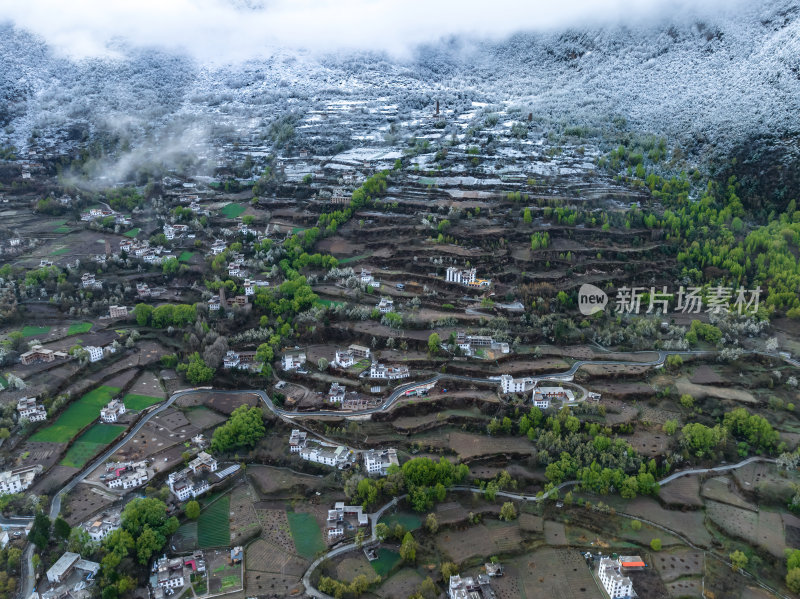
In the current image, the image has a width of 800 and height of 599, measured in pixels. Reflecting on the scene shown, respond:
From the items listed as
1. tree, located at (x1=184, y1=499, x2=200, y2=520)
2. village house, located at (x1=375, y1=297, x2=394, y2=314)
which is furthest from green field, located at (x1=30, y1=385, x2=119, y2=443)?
village house, located at (x1=375, y1=297, x2=394, y2=314)

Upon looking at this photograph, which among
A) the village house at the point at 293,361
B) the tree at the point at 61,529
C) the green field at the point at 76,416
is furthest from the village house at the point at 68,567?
the village house at the point at 293,361

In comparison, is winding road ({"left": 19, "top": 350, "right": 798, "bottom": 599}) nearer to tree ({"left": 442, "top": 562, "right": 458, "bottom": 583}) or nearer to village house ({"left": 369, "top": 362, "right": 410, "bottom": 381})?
village house ({"left": 369, "top": 362, "right": 410, "bottom": 381})

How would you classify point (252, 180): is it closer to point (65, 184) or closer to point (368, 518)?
point (65, 184)

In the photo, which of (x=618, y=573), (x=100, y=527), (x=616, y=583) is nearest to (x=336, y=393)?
(x=100, y=527)

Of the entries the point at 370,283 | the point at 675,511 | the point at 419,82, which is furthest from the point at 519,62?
the point at 675,511

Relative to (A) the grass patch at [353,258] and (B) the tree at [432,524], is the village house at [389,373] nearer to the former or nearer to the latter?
(B) the tree at [432,524]

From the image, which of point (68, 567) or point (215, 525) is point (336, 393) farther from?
point (68, 567)
